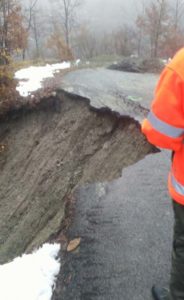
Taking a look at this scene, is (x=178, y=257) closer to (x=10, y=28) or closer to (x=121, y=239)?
(x=121, y=239)

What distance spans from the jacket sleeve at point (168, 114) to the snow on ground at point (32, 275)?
213 cm

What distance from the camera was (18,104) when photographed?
1258 cm

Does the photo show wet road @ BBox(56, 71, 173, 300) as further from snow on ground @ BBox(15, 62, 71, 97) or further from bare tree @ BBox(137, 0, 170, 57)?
bare tree @ BBox(137, 0, 170, 57)

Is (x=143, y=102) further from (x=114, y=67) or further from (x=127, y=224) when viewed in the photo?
(x=114, y=67)

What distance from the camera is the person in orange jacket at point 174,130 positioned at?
2.49 m

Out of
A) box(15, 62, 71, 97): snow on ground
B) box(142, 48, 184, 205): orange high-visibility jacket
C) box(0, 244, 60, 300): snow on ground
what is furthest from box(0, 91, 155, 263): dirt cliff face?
box(142, 48, 184, 205): orange high-visibility jacket

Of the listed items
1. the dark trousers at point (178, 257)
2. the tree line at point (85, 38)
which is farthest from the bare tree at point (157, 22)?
the dark trousers at point (178, 257)

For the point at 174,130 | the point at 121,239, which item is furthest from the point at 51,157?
the point at 174,130

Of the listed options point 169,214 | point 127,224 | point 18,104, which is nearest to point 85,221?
point 127,224

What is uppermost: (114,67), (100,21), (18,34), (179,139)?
(179,139)

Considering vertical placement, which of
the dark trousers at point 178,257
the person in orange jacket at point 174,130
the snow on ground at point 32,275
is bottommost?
the snow on ground at point 32,275

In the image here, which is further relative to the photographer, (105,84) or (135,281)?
(105,84)

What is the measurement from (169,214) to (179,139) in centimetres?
251

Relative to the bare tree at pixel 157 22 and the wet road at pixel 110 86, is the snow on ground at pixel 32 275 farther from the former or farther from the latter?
the bare tree at pixel 157 22
